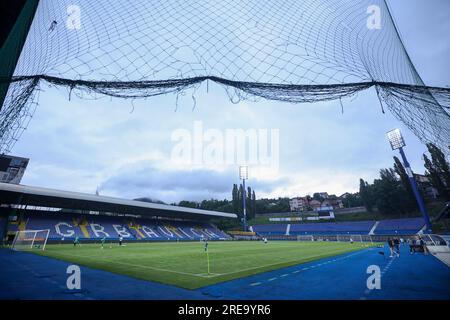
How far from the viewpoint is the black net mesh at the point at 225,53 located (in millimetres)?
6648

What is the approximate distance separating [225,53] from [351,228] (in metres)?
61.5

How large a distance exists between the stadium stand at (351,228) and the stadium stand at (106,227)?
17.7 metres

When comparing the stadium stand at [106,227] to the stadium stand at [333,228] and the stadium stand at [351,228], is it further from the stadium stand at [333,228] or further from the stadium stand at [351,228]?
the stadium stand at [333,228]

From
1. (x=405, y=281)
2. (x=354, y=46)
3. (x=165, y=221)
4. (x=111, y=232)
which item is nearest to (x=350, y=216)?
(x=165, y=221)

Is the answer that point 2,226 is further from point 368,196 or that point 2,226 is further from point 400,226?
point 368,196

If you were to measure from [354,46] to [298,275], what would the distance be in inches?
349

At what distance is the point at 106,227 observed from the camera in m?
41.3

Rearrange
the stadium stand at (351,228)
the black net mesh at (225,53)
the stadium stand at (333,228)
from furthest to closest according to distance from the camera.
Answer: the stadium stand at (333,228) < the stadium stand at (351,228) < the black net mesh at (225,53)

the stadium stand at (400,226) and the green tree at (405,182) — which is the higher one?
the green tree at (405,182)

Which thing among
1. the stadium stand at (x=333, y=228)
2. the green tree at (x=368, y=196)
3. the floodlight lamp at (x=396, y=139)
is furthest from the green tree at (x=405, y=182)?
the floodlight lamp at (x=396, y=139)

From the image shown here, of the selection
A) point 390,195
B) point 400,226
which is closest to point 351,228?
point 400,226

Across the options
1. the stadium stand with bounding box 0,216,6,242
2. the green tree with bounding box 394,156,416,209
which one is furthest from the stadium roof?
the green tree with bounding box 394,156,416,209

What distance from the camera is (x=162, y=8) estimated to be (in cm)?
730
